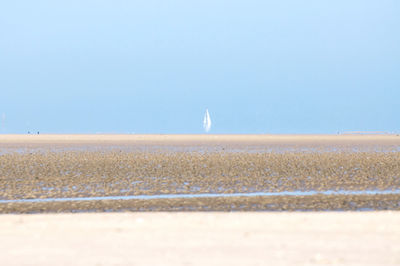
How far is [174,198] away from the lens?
65.5 ft

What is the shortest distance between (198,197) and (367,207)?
17.6 ft

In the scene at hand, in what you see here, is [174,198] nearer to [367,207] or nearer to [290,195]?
[290,195]
